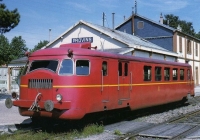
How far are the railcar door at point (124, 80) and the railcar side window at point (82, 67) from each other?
1838mm

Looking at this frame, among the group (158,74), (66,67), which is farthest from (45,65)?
(158,74)

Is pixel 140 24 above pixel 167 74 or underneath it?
above

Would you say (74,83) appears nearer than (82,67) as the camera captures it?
Yes

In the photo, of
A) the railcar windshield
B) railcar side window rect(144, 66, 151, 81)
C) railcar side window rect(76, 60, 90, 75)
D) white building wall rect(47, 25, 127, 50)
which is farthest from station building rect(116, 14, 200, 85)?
the railcar windshield

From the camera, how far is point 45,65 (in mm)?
9891

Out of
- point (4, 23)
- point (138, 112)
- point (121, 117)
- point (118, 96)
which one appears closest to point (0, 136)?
point (118, 96)

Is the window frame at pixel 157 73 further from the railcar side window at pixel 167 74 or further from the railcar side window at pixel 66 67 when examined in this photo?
the railcar side window at pixel 66 67

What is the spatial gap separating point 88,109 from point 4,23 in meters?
12.9

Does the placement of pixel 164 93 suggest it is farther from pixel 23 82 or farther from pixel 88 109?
pixel 23 82

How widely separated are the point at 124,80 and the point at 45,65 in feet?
10.6

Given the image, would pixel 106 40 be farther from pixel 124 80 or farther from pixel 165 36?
pixel 124 80

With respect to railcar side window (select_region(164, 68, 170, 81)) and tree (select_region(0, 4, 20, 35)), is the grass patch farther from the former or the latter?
tree (select_region(0, 4, 20, 35))

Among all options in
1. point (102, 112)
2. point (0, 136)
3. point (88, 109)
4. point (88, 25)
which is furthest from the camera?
point (88, 25)

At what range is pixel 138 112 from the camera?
14.7 metres
